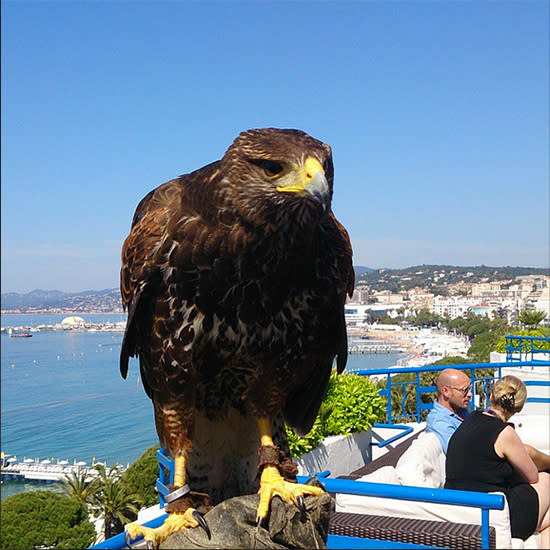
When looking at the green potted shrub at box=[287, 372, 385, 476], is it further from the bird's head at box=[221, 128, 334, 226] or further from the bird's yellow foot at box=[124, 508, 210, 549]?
the bird's head at box=[221, 128, 334, 226]

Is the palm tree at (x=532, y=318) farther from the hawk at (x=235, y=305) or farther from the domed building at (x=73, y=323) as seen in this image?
the domed building at (x=73, y=323)

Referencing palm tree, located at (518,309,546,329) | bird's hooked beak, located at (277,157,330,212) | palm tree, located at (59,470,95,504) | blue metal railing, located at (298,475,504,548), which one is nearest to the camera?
bird's hooked beak, located at (277,157,330,212)

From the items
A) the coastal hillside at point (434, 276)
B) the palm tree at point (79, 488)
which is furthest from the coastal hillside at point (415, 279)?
the palm tree at point (79, 488)

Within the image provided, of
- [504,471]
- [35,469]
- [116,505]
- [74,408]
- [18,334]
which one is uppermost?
[504,471]

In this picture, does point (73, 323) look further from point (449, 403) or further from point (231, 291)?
point (231, 291)

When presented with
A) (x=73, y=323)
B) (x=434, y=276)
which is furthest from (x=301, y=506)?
(x=73, y=323)

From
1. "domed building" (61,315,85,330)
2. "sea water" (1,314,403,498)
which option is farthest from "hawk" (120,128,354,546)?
→ "domed building" (61,315,85,330)

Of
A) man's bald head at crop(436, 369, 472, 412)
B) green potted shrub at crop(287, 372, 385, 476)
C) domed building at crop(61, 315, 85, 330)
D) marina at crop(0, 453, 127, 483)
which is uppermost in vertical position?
man's bald head at crop(436, 369, 472, 412)

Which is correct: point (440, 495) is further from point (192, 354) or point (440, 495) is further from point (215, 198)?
point (215, 198)
